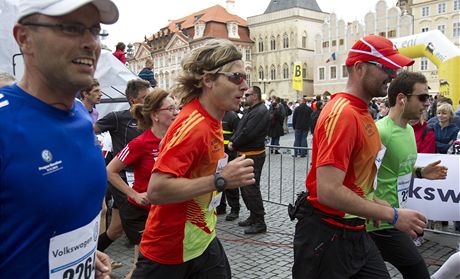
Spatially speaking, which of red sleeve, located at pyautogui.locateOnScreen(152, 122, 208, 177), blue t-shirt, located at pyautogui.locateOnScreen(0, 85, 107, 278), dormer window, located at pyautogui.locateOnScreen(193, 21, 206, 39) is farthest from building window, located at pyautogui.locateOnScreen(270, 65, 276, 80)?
blue t-shirt, located at pyautogui.locateOnScreen(0, 85, 107, 278)

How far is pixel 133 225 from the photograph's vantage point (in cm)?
436

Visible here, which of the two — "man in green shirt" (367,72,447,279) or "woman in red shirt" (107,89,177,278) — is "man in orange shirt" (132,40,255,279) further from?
"man in green shirt" (367,72,447,279)

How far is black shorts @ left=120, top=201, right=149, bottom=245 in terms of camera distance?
14.1ft

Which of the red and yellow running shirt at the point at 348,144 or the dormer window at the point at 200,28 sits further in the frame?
the dormer window at the point at 200,28

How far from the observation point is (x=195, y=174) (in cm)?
274

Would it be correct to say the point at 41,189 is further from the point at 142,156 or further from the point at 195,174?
the point at 142,156

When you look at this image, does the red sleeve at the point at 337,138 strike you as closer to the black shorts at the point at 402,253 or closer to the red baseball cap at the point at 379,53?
the red baseball cap at the point at 379,53

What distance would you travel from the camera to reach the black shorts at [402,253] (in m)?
3.53

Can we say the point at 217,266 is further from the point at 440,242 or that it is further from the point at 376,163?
the point at 440,242

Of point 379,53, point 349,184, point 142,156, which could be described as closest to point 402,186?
point 349,184

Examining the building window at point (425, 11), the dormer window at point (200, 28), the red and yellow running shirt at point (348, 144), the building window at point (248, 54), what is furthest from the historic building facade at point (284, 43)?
the red and yellow running shirt at point (348, 144)

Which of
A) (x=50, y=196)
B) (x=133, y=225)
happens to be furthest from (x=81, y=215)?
(x=133, y=225)

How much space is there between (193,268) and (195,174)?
0.60 m

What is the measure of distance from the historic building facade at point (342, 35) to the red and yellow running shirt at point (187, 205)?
53236 mm
